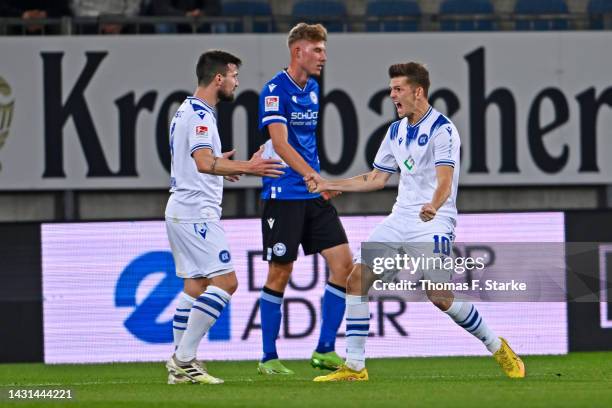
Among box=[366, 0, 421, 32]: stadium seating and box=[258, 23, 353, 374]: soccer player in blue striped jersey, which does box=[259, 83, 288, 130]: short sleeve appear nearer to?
box=[258, 23, 353, 374]: soccer player in blue striped jersey

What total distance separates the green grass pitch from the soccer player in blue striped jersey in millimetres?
339

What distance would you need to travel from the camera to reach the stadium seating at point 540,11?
1509 centimetres

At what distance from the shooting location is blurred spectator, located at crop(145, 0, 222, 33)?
1502cm

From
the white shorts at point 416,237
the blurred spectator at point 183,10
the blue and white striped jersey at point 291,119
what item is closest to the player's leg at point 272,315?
the blue and white striped jersey at point 291,119

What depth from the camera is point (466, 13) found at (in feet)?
51.0

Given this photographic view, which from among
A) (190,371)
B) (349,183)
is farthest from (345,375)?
(349,183)

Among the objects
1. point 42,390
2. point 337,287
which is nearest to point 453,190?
point 337,287

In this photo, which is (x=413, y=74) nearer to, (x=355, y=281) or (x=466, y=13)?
(x=355, y=281)

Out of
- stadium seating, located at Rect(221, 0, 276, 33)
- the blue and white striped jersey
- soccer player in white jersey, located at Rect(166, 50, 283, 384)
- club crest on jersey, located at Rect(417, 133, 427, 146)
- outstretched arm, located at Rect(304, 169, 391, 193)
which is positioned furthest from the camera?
stadium seating, located at Rect(221, 0, 276, 33)

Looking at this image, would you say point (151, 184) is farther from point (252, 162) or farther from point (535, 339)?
point (252, 162)

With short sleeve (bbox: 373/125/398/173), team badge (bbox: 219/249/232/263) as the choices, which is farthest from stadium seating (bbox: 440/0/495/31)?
team badge (bbox: 219/249/232/263)

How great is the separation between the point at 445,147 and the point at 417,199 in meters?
0.42

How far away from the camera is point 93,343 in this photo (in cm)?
1200

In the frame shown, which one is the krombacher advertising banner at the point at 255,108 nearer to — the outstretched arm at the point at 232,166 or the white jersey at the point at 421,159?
the white jersey at the point at 421,159
